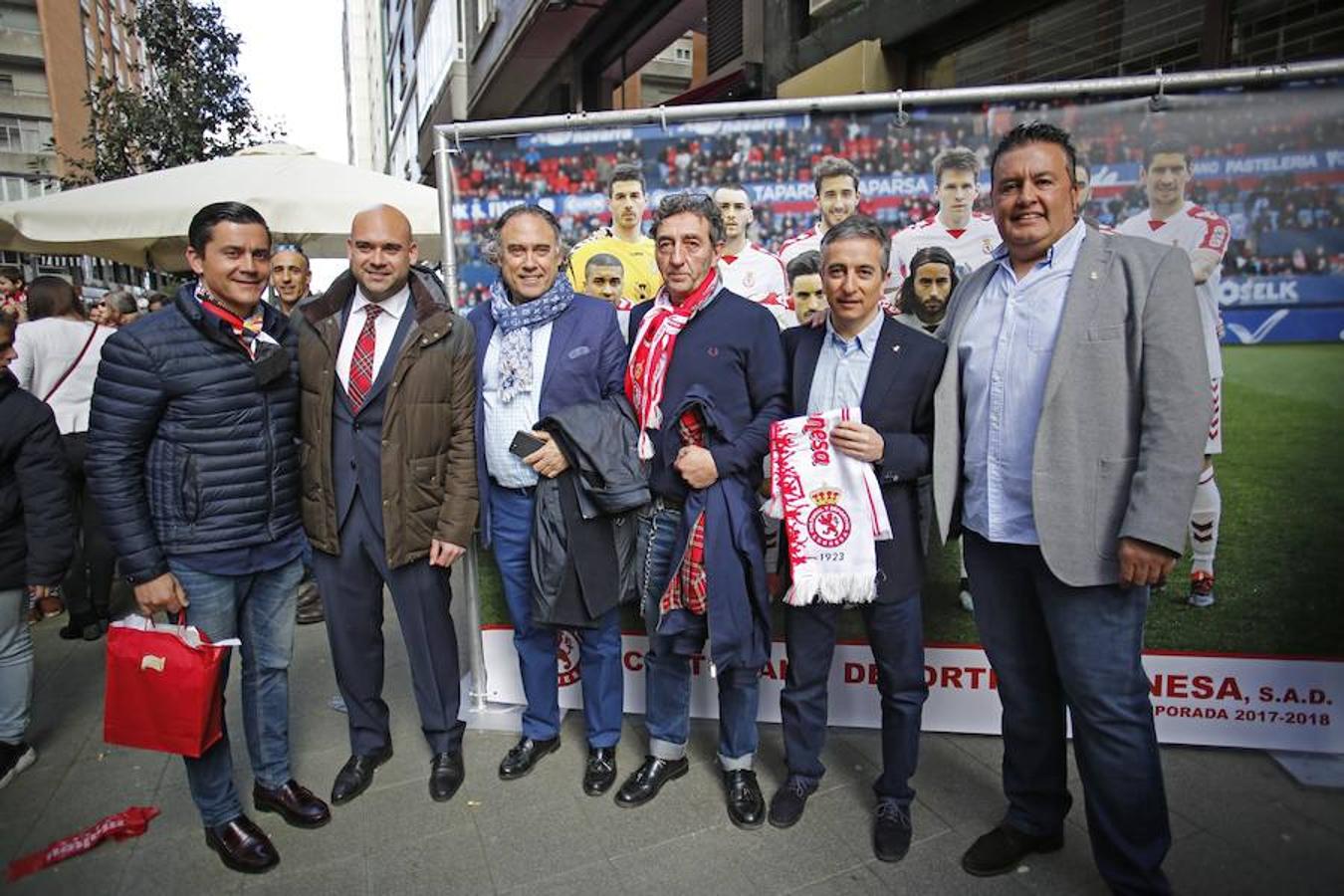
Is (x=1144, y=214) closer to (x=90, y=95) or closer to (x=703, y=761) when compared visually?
(x=703, y=761)

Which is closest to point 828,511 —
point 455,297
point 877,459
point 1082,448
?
point 877,459

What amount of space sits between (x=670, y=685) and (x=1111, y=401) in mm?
1850

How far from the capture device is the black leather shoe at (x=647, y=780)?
9.84 feet

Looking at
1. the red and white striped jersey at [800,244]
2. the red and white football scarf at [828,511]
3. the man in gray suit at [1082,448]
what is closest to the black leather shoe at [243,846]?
the red and white football scarf at [828,511]

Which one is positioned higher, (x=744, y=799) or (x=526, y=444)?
(x=526, y=444)

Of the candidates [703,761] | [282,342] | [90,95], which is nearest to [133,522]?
[282,342]

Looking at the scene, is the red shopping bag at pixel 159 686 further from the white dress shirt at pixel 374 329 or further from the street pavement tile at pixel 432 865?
the white dress shirt at pixel 374 329

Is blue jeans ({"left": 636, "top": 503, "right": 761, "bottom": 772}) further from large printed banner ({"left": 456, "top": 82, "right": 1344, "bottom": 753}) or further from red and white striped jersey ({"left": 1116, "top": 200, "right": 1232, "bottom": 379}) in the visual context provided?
red and white striped jersey ({"left": 1116, "top": 200, "right": 1232, "bottom": 379})

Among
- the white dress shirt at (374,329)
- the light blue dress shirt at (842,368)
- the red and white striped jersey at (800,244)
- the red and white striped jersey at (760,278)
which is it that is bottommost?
the light blue dress shirt at (842,368)

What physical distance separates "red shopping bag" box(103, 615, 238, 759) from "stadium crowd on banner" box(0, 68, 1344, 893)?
0.07 m

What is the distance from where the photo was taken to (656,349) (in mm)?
2822

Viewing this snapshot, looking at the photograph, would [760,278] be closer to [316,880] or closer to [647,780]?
[647,780]

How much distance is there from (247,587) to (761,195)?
8.27 ft

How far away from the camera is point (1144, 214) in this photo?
9.87 ft
